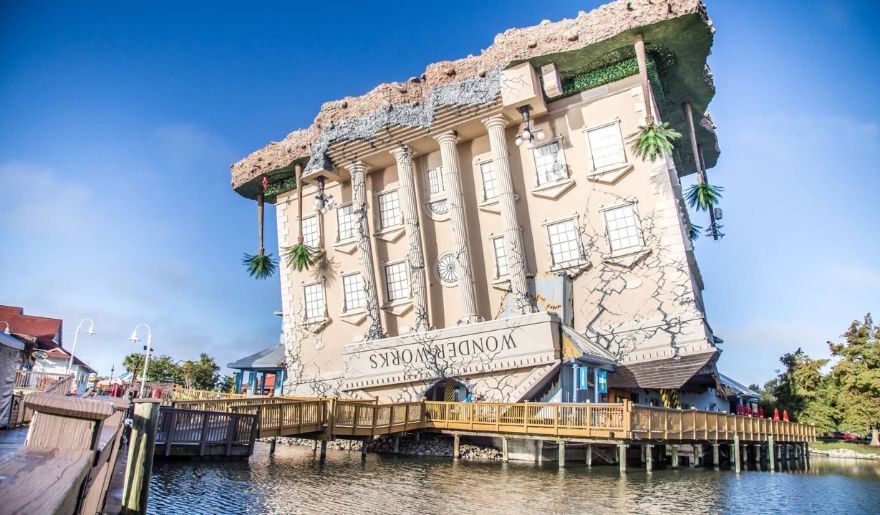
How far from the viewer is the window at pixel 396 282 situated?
28500 mm

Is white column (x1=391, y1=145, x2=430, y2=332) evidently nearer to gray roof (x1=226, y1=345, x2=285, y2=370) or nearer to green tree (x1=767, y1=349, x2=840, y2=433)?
gray roof (x1=226, y1=345, x2=285, y2=370)

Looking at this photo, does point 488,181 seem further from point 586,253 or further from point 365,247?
point 365,247

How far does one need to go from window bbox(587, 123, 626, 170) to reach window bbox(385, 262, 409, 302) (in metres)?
10.2

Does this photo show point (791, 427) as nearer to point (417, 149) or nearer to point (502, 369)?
point (502, 369)

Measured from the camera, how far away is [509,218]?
2466 centimetres

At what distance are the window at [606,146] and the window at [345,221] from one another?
41.1 ft

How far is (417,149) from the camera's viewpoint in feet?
94.0

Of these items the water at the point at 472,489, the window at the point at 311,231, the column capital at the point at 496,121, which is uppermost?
the column capital at the point at 496,121

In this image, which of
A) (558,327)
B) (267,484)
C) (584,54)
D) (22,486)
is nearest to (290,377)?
(558,327)

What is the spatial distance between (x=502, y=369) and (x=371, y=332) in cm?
731

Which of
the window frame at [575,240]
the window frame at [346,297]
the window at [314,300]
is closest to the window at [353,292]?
the window frame at [346,297]

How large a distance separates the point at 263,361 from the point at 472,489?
74.6 ft

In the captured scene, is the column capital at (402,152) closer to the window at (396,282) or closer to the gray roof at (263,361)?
the window at (396,282)

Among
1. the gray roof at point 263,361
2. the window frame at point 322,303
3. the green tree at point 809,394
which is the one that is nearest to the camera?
the window frame at point 322,303
